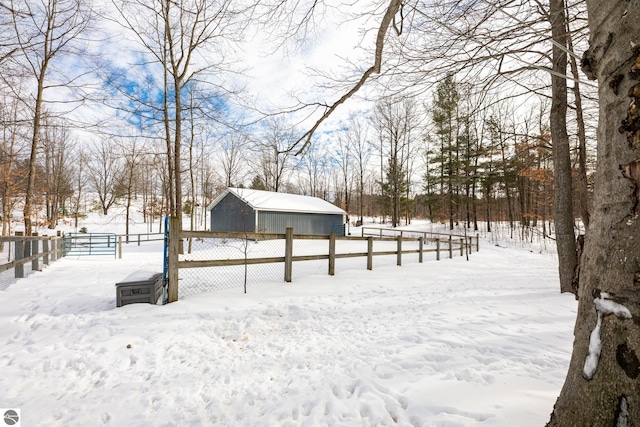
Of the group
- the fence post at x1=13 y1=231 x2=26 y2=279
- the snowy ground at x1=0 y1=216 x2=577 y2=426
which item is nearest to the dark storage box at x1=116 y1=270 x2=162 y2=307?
the snowy ground at x1=0 y1=216 x2=577 y2=426

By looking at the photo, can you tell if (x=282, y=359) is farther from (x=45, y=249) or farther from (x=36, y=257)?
(x=45, y=249)

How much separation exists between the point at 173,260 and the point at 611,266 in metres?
4.91

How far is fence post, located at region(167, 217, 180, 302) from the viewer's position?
4.21 metres

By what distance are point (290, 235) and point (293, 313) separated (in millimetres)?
1867

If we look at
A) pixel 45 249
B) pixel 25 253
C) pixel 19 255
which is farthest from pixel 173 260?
pixel 45 249

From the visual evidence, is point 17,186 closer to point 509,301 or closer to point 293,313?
point 293,313

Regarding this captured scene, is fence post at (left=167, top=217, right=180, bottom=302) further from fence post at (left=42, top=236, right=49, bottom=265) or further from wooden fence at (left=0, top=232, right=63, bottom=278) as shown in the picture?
fence post at (left=42, top=236, right=49, bottom=265)

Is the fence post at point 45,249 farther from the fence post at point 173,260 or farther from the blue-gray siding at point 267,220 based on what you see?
the blue-gray siding at point 267,220

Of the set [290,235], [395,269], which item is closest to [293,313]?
[290,235]

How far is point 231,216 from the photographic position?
19812mm

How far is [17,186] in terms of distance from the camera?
1463 centimetres

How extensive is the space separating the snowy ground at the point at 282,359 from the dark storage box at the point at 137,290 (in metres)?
0.16

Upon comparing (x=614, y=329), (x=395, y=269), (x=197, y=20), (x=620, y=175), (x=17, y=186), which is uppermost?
(x=197, y=20)

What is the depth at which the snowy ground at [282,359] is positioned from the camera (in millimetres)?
1967
